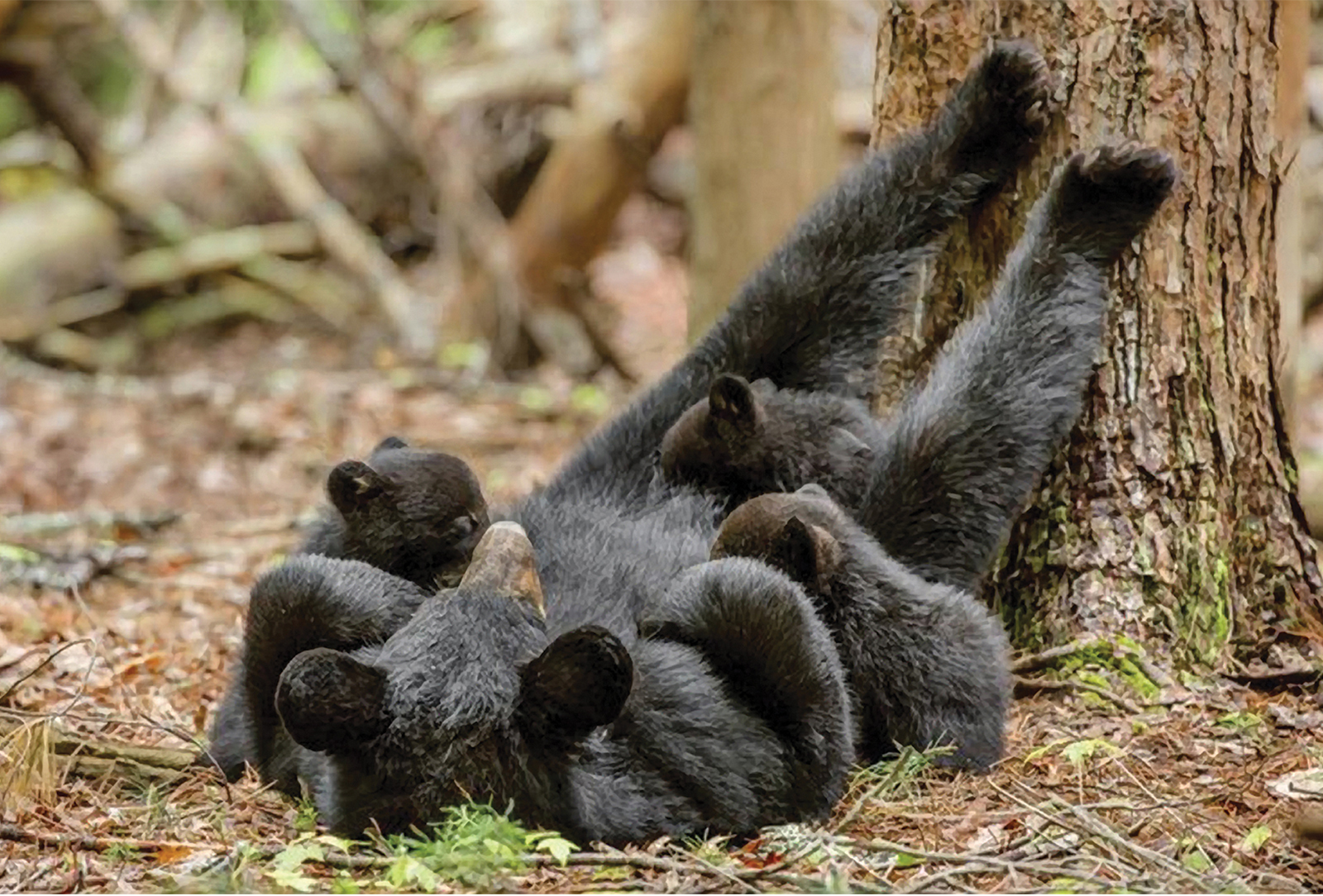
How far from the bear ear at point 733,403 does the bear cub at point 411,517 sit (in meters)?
0.99

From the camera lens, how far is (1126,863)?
4527 millimetres

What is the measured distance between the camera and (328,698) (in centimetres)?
462

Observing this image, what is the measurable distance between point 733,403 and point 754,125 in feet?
17.7

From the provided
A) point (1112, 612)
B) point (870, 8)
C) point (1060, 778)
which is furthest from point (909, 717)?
point (870, 8)

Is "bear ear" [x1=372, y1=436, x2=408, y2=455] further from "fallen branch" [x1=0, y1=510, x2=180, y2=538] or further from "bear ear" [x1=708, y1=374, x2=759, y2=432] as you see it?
"fallen branch" [x1=0, y1=510, x2=180, y2=538]

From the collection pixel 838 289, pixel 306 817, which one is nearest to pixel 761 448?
pixel 838 289

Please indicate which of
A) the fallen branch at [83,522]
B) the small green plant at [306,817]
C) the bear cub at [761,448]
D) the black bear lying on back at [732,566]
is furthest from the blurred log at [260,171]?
the small green plant at [306,817]

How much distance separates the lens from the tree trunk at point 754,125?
11422mm

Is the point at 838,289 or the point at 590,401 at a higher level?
the point at 838,289

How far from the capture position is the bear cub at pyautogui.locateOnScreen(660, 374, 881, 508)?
21.8 ft

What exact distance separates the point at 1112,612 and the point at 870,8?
48.6ft

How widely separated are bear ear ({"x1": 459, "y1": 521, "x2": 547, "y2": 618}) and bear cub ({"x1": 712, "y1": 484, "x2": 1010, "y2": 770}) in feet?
2.81

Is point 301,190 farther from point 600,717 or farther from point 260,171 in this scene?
point 600,717

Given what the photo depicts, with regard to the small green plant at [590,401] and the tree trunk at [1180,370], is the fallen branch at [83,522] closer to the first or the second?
the small green plant at [590,401]
